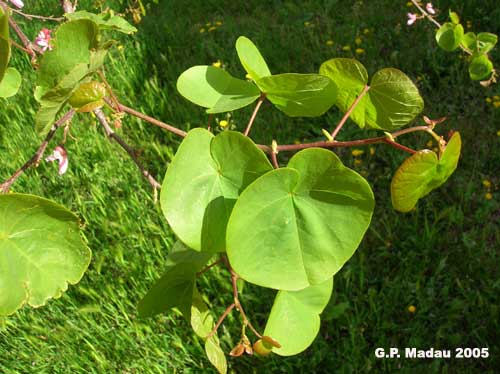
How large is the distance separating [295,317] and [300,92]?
293mm

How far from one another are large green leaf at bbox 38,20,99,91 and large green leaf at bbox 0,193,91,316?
113 millimetres

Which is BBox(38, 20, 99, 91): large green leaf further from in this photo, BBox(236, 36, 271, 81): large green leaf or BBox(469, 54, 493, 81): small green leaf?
BBox(469, 54, 493, 81): small green leaf

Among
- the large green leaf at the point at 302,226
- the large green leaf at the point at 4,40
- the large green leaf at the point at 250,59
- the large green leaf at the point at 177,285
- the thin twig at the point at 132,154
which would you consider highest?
the large green leaf at the point at 4,40

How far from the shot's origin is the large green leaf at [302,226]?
43 cm

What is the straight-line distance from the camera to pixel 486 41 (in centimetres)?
111

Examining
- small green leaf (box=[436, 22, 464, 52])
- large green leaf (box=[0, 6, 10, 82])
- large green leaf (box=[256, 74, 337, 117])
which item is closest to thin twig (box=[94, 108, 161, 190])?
large green leaf (box=[256, 74, 337, 117])

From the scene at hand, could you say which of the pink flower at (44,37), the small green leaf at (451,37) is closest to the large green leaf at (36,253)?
the pink flower at (44,37)

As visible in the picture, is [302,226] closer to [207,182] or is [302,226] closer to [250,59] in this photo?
[207,182]

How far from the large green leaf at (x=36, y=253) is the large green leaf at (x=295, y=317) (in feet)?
0.94

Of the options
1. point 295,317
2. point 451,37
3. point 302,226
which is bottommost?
point 295,317

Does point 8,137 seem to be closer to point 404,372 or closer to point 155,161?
point 155,161

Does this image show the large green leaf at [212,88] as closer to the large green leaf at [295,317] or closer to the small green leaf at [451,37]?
the large green leaf at [295,317]

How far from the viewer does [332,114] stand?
84.7 inches

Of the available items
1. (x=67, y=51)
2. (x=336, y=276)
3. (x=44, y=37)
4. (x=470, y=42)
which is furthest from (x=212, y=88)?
(x=336, y=276)
